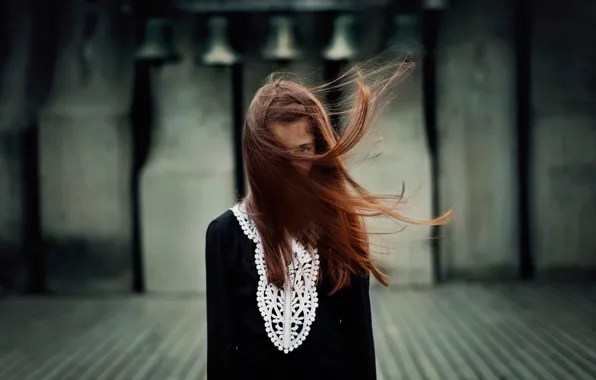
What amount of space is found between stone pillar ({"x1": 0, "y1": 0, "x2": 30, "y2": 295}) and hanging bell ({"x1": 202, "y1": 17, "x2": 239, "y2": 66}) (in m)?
1.94

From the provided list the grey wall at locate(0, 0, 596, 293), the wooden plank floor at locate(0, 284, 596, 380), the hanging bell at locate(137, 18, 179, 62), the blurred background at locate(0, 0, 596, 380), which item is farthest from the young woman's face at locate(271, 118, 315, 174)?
the hanging bell at locate(137, 18, 179, 62)

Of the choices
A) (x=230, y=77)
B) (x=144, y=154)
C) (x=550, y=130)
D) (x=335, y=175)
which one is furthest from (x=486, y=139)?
(x=335, y=175)

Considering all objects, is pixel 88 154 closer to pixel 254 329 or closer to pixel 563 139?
pixel 563 139

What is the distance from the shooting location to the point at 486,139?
27.3 ft

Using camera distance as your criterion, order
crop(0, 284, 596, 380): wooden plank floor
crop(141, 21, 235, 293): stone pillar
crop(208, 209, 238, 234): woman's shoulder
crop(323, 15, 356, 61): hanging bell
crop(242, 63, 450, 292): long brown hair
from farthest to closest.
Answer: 1. crop(141, 21, 235, 293): stone pillar
2. crop(323, 15, 356, 61): hanging bell
3. crop(0, 284, 596, 380): wooden plank floor
4. crop(208, 209, 238, 234): woman's shoulder
5. crop(242, 63, 450, 292): long brown hair

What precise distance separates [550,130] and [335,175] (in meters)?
6.71

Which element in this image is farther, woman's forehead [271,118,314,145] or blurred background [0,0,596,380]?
blurred background [0,0,596,380]

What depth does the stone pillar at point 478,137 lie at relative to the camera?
8.24 meters

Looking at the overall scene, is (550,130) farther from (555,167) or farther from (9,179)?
(9,179)

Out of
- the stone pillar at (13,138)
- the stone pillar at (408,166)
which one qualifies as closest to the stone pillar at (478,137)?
the stone pillar at (408,166)

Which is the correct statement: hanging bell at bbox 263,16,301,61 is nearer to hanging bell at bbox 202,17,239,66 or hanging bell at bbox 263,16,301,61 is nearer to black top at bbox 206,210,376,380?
hanging bell at bbox 202,17,239,66

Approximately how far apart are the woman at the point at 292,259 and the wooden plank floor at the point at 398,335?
134 inches

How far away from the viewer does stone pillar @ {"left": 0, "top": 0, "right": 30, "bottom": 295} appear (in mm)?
8172

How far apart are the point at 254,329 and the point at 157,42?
6.45m
